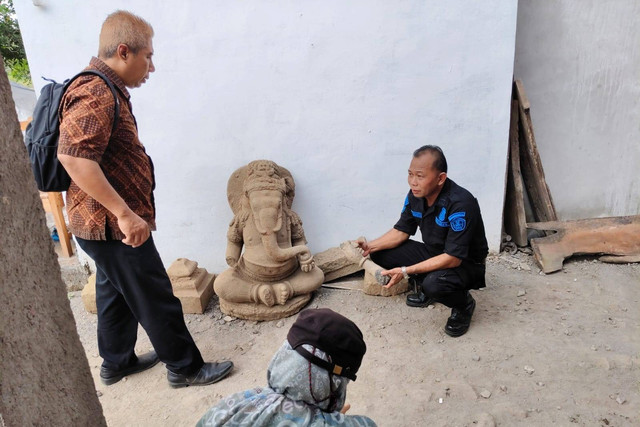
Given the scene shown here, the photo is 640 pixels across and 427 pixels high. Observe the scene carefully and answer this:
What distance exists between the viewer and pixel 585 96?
4.07 metres

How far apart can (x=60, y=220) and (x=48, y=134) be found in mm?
2910

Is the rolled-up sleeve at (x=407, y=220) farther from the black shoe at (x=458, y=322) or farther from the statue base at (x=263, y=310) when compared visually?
the statue base at (x=263, y=310)

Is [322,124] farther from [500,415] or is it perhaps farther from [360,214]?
[500,415]

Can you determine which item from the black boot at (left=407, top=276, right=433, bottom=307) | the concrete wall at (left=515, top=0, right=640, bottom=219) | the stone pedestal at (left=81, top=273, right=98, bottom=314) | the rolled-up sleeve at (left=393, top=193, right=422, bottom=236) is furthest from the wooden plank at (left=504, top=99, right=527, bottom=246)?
the stone pedestal at (left=81, top=273, right=98, bottom=314)

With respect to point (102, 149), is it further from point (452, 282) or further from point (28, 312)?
point (452, 282)

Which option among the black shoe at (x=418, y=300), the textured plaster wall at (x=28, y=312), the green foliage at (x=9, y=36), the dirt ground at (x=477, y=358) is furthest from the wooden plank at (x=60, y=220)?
the green foliage at (x=9, y=36)

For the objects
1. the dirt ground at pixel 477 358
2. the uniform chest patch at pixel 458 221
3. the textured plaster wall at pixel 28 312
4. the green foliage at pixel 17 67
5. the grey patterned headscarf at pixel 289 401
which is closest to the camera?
the textured plaster wall at pixel 28 312

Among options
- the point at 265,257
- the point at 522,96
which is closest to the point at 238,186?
the point at 265,257

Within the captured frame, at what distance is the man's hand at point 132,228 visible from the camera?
1.90 m

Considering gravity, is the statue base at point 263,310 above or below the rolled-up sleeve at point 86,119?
below

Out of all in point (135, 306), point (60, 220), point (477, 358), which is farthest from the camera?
point (60, 220)

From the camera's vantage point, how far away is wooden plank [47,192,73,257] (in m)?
4.33

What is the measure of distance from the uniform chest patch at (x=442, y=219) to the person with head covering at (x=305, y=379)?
1597 mm

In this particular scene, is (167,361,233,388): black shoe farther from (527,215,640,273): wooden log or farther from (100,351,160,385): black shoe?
(527,215,640,273): wooden log
